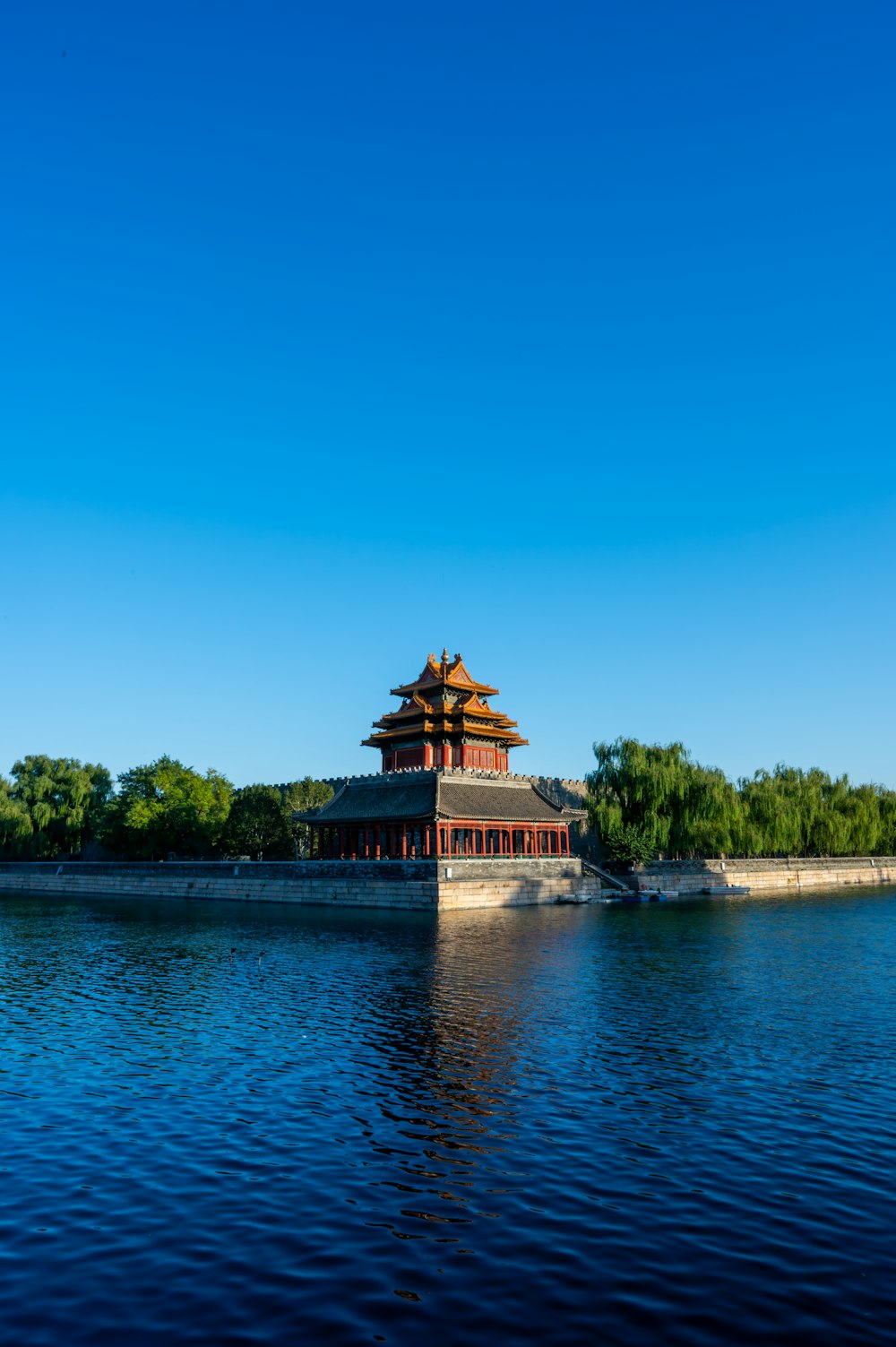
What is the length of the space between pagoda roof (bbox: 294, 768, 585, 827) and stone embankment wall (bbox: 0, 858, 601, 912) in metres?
4.18

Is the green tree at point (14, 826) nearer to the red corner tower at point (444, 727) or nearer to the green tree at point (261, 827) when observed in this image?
the green tree at point (261, 827)

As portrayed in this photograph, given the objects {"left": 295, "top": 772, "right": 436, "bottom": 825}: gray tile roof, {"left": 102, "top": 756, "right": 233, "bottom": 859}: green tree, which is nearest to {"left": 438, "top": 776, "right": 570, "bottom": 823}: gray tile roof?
{"left": 295, "top": 772, "right": 436, "bottom": 825}: gray tile roof

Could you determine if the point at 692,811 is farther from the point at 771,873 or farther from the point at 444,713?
the point at 444,713

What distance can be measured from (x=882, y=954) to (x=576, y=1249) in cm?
2641

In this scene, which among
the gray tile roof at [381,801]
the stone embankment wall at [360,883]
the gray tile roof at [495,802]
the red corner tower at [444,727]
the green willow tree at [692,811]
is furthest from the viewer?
the red corner tower at [444,727]

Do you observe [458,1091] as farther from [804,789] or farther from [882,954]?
[804,789]

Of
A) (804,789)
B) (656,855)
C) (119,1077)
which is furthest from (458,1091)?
(804,789)

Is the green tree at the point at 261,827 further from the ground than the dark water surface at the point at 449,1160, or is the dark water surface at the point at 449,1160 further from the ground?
the green tree at the point at 261,827

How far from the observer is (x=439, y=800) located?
182 feet

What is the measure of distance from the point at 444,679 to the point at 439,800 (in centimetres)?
1429

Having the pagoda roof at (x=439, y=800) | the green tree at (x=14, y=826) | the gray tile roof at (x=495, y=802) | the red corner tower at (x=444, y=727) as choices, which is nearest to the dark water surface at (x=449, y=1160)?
the pagoda roof at (x=439, y=800)

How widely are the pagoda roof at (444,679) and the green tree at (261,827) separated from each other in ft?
41.2

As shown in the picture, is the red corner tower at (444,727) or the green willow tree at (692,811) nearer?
the green willow tree at (692,811)

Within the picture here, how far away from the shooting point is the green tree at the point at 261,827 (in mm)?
69250
